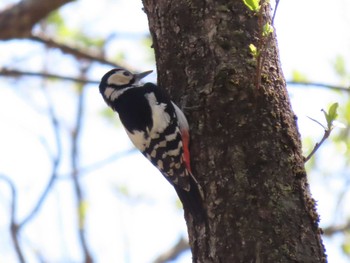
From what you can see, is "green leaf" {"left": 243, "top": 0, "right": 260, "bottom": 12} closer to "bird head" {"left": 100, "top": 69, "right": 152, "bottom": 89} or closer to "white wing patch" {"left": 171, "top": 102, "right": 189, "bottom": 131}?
"white wing patch" {"left": 171, "top": 102, "right": 189, "bottom": 131}

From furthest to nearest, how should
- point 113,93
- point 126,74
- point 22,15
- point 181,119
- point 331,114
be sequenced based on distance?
1. point 22,15
2. point 126,74
3. point 113,93
4. point 181,119
5. point 331,114

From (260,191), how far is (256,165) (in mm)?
128

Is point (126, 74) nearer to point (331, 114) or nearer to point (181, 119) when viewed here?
point (181, 119)

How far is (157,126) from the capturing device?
403 cm

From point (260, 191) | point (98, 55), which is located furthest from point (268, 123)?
point (98, 55)

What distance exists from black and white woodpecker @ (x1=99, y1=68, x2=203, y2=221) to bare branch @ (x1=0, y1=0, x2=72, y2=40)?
3.68 ft

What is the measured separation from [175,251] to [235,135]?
4.73m

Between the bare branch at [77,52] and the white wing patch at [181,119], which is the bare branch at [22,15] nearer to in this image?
the bare branch at [77,52]

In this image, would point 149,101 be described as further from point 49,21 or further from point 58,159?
point 49,21

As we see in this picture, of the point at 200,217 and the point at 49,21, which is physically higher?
the point at 49,21

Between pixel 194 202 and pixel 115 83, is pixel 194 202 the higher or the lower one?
the lower one

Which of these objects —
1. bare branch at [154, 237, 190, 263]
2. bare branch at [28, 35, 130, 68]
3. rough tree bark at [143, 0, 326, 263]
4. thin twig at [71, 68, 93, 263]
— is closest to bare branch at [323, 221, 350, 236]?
bare branch at [154, 237, 190, 263]

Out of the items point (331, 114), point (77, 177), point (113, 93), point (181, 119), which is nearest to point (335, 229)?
point (77, 177)

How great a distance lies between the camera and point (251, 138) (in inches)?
118
